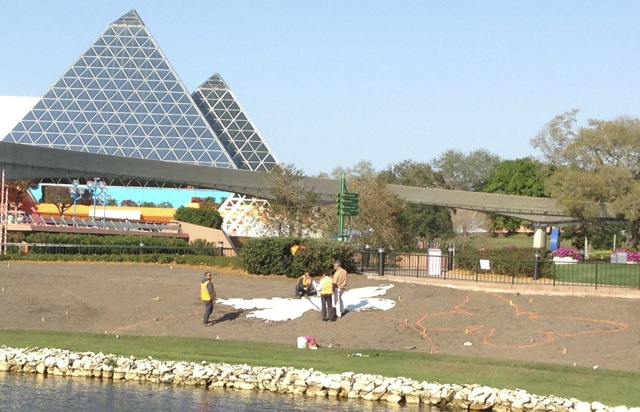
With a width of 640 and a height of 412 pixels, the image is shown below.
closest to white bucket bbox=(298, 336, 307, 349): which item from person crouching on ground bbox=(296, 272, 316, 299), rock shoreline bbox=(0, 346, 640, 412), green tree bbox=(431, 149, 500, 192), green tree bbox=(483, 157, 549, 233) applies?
rock shoreline bbox=(0, 346, 640, 412)

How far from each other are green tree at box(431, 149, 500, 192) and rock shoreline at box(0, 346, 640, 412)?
123956mm

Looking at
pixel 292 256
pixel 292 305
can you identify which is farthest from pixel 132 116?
pixel 292 305

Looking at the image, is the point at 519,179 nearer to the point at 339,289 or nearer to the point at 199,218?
the point at 199,218

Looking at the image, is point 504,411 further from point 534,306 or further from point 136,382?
point 534,306

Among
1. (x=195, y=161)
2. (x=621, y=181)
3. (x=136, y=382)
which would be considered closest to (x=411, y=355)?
(x=136, y=382)

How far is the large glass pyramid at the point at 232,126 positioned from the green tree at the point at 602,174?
186ft

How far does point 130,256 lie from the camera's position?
40438 mm

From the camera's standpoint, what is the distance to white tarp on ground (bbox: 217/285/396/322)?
95.6 feet

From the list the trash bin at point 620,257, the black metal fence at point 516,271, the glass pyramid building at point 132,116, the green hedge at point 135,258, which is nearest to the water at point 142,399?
the black metal fence at point 516,271

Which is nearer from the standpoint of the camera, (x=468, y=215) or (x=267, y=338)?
(x=267, y=338)

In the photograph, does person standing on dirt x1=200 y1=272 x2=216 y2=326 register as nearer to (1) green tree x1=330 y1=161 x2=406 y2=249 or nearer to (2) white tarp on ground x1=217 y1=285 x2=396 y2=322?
(2) white tarp on ground x1=217 y1=285 x2=396 y2=322

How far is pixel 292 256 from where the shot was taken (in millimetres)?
36406

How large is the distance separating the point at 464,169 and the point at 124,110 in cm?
5002

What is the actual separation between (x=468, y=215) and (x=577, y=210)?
38892 millimetres
